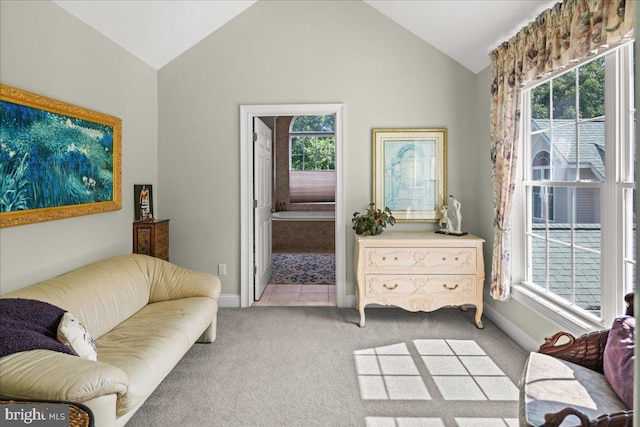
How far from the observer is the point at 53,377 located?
1483 millimetres

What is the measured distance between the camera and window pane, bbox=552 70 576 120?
8.23 feet

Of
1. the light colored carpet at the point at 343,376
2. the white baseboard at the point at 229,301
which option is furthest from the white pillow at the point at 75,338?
the white baseboard at the point at 229,301

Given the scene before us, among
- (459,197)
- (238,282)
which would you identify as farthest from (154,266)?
(459,197)

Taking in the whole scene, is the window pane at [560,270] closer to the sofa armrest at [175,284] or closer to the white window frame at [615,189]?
the white window frame at [615,189]

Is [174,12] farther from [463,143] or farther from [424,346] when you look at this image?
[424,346]

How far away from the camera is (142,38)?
3.45 meters

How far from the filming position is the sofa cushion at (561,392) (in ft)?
4.83

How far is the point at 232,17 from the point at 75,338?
3416mm

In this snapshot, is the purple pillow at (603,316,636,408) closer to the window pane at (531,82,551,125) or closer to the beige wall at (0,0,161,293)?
the window pane at (531,82,551,125)

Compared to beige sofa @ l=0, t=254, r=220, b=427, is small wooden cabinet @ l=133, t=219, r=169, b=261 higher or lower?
higher

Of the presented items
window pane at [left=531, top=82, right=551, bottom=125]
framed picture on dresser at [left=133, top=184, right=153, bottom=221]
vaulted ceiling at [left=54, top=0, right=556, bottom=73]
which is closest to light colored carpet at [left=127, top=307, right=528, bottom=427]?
framed picture on dresser at [left=133, top=184, right=153, bottom=221]

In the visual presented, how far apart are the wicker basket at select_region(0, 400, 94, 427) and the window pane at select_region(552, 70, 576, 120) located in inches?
122

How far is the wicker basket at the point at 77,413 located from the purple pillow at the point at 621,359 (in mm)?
2099

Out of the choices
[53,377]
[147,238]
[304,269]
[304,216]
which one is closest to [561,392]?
[53,377]
